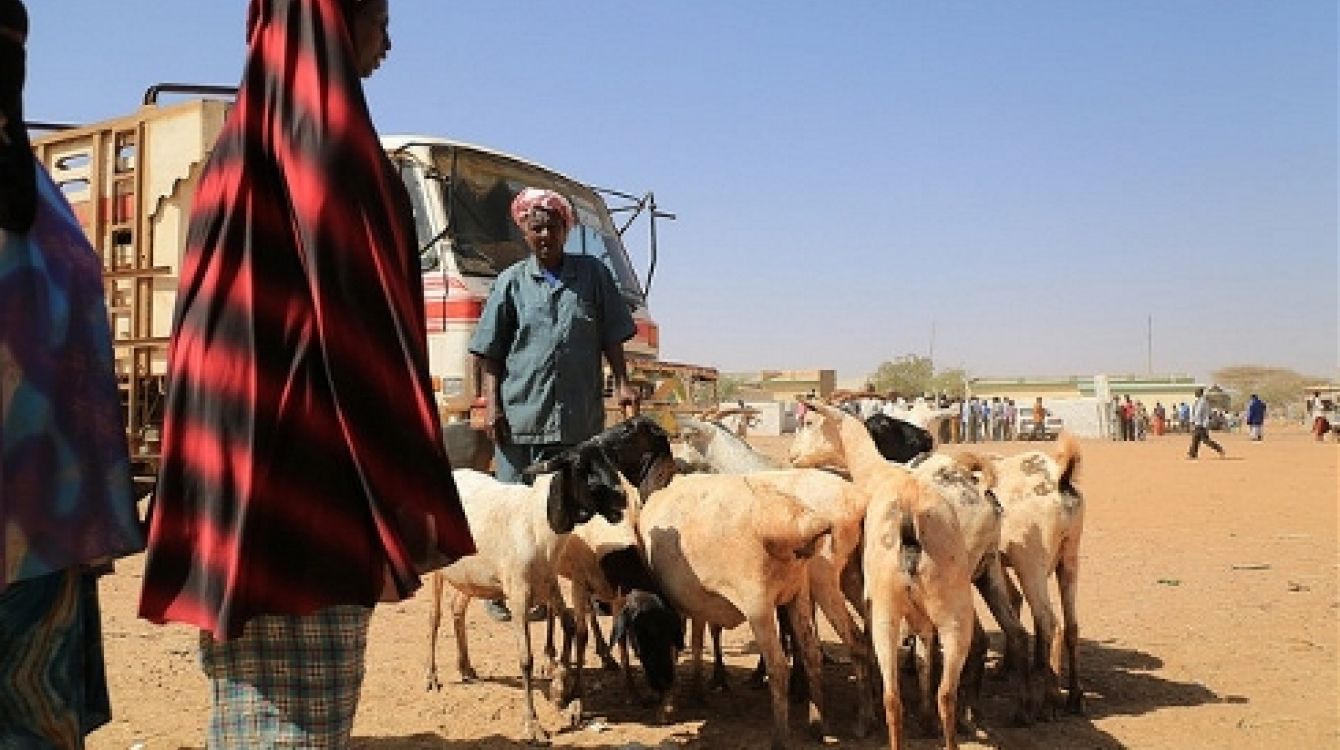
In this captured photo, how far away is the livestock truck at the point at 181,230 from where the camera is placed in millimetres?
7293

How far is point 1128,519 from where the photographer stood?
13.7 meters

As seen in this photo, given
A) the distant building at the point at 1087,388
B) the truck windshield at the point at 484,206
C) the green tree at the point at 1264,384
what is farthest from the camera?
the green tree at the point at 1264,384

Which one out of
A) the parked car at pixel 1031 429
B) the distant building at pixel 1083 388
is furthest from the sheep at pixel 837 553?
the distant building at pixel 1083 388

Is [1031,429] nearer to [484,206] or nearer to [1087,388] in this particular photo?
[1087,388]

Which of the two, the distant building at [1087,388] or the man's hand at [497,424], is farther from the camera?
the distant building at [1087,388]

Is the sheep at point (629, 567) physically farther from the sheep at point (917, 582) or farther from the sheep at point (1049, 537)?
the sheep at point (1049, 537)

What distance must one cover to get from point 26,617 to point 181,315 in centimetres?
73

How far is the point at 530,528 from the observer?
206 inches

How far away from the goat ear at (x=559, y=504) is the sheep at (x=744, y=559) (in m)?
0.61

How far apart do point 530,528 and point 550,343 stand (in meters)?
1.08

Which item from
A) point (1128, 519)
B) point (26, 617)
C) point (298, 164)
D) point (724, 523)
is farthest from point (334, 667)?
point (1128, 519)

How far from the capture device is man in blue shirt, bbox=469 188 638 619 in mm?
5695

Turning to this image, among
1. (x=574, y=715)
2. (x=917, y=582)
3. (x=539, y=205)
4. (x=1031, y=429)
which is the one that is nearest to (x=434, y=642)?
(x=574, y=715)

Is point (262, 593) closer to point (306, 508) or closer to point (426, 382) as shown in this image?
point (306, 508)
